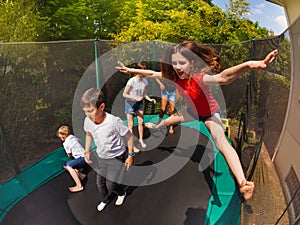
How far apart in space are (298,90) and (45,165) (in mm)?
2826

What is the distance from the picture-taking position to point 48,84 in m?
3.38

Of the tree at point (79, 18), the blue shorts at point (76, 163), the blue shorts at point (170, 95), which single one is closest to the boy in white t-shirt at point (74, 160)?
the blue shorts at point (76, 163)

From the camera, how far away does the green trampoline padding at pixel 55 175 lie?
2.20 m

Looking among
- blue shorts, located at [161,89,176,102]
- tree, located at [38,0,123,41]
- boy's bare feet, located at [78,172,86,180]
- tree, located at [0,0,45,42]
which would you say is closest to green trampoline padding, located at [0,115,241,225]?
boy's bare feet, located at [78,172,86,180]

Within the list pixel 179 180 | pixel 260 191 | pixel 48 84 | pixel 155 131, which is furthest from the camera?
pixel 155 131

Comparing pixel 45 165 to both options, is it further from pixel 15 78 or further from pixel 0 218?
pixel 15 78

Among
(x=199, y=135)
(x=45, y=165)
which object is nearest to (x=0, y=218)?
(x=45, y=165)

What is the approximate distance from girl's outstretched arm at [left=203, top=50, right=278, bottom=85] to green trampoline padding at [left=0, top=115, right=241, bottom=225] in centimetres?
130

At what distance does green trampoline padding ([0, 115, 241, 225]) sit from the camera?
2.20 metres

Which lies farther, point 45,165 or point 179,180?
point 45,165

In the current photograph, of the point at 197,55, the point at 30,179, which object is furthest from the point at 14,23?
the point at 197,55

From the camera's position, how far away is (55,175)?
9.52ft

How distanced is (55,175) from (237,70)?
245 centimetres

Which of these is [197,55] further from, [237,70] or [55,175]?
[55,175]
